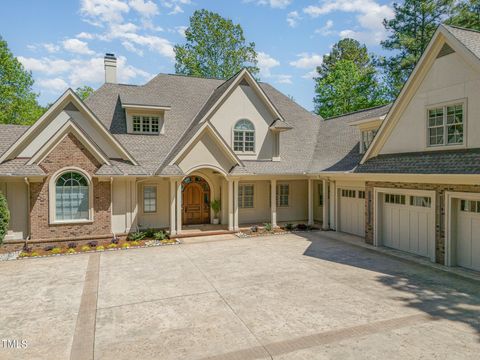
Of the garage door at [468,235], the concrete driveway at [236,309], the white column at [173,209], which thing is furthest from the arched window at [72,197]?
the garage door at [468,235]

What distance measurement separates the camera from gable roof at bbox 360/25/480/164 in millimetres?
10594

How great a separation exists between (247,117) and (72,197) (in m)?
9.77

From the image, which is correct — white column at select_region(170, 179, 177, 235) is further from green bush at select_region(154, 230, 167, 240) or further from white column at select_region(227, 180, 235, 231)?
white column at select_region(227, 180, 235, 231)

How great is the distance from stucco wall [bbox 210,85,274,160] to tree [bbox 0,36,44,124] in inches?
1184

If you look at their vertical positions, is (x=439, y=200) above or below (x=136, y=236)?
above

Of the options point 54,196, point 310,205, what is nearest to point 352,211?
point 310,205

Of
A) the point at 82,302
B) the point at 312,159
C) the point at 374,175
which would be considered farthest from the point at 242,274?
the point at 312,159

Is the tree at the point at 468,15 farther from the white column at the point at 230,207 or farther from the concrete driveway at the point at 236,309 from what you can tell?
the concrete driveway at the point at 236,309

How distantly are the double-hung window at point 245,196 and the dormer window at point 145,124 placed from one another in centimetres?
572

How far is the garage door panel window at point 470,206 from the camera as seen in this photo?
10.2 m

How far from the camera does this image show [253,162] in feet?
60.7

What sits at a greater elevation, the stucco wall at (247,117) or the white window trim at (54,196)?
the stucco wall at (247,117)

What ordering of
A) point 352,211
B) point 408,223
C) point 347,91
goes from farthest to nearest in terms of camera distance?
point 347,91 < point 352,211 < point 408,223

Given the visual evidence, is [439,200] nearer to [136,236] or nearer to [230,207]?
[230,207]
